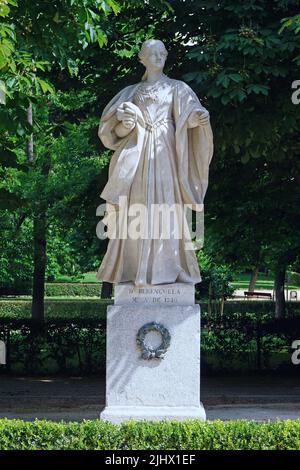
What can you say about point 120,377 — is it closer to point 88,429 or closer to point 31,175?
point 88,429

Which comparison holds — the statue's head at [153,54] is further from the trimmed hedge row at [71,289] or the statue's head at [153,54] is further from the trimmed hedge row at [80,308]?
the trimmed hedge row at [71,289]

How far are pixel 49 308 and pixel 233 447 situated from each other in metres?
26.0

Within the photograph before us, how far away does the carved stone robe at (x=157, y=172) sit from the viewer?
9.41 m

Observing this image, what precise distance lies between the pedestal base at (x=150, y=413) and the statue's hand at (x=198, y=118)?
2.78m

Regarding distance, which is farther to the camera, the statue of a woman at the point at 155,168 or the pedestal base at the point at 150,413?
the statue of a woman at the point at 155,168

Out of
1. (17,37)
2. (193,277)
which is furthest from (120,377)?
(17,37)

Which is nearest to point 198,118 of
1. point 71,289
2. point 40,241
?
point 40,241

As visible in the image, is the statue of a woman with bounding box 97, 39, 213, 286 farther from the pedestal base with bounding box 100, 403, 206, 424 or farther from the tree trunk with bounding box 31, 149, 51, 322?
the tree trunk with bounding box 31, 149, 51, 322

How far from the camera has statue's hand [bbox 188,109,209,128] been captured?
372 inches

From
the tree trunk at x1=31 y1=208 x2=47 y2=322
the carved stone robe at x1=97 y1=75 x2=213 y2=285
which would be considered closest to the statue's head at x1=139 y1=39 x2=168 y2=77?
the carved stone robe at x1=97 y1=75 x2=213 y2=285

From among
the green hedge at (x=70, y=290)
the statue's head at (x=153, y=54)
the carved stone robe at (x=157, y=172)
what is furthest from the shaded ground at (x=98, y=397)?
the green hedge at (x=70, y=290)

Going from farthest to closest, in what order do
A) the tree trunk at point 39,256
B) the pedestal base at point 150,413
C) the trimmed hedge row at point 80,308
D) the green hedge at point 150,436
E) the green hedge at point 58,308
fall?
the green hedge at point 58,308
the trimmed hedge row at point 80,308
the tree trunk at point 39,256
the pedestal base at point 150,413
the green hedge at point 150,436

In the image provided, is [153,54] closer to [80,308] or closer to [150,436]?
[150,436]

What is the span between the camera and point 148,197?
943 cm
